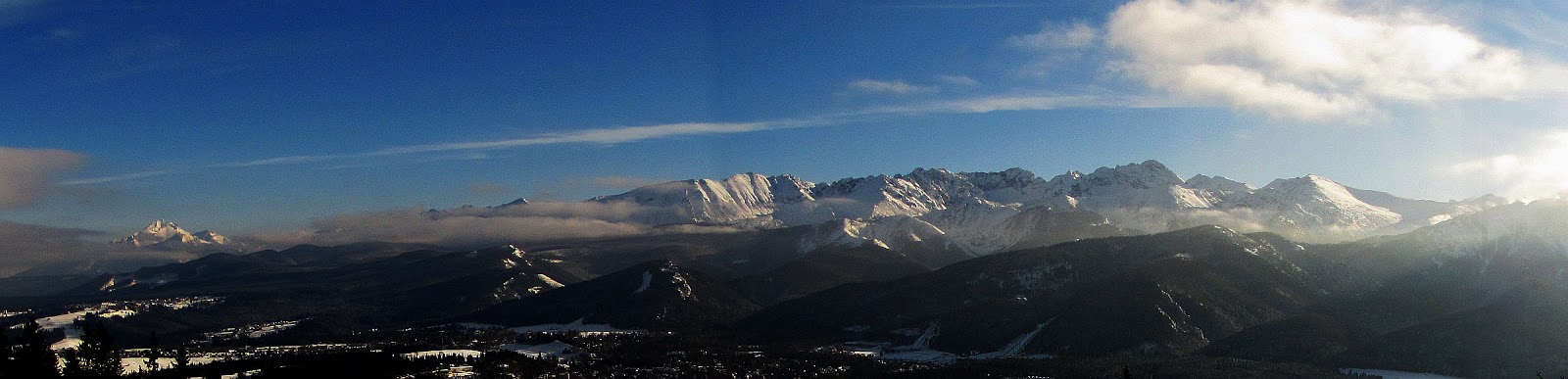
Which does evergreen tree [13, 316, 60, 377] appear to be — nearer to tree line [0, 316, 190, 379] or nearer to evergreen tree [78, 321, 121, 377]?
tree line [0, 316, 190, 379]

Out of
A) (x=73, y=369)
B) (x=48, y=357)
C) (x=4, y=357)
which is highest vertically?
(x=4, y=357)

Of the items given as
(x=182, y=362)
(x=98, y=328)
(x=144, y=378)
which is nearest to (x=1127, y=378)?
(x=98, y=328)


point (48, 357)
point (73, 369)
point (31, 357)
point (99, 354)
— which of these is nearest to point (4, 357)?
point (31, 357)

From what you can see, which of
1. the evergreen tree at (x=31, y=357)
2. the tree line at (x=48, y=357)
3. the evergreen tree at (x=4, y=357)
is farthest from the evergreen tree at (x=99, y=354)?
the evergreen tree at (x=4, y=357)

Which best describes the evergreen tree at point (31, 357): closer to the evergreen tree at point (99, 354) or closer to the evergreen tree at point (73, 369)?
the evergreen tree at point (73, 369)

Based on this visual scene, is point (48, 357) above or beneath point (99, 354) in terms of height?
above

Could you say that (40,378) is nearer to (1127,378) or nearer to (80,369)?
(80,369)

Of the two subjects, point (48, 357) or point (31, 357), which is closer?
point (31, 357)

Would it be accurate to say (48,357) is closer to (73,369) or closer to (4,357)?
(73,369)
